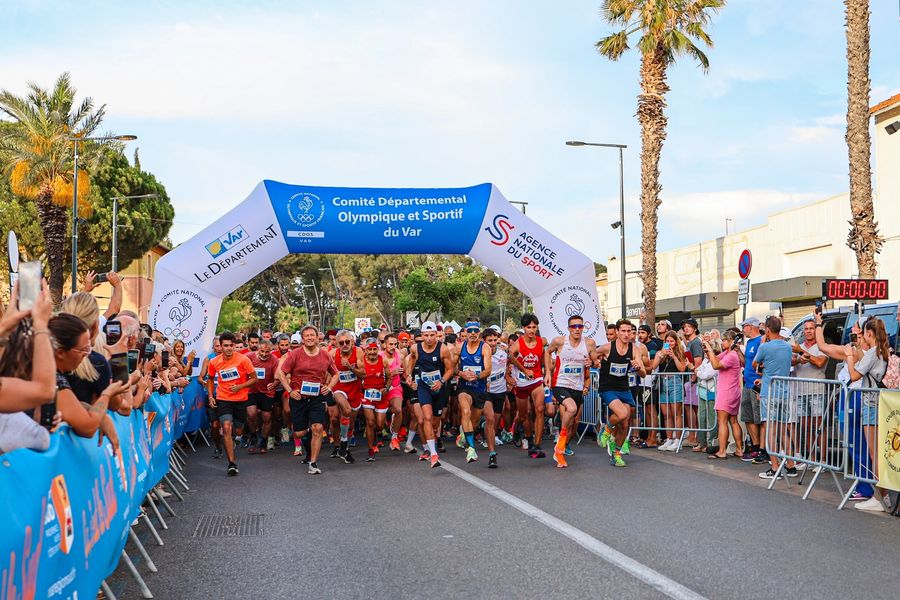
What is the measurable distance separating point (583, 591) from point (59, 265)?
35.8 metres

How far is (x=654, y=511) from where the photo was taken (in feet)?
28.2

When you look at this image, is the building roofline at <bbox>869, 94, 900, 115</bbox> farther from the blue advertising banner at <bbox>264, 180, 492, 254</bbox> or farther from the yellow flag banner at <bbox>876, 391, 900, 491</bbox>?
the yellow flag banner at <bbox>876, 391, 900, 491</bbox>

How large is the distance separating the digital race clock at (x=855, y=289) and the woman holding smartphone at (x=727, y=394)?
148 centimetres

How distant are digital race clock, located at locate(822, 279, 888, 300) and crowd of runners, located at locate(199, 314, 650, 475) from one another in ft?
8.19

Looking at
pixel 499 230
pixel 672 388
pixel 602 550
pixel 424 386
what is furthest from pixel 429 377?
pixel 602 550

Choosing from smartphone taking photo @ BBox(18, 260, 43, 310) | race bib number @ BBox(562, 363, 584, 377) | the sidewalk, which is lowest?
the sidewalk

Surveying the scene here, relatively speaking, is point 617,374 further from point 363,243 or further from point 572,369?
point 363,243

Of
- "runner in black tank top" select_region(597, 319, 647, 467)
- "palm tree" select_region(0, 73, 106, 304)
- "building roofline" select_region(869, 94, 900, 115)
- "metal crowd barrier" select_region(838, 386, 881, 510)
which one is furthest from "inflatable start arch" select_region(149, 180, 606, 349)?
"palm tree" select_region(0, 73, 106, 304)

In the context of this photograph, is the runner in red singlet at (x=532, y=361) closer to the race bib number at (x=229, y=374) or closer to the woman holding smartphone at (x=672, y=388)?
the woman holding smartphone at (x=672, y=388)

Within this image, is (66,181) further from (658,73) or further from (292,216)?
(292,216)

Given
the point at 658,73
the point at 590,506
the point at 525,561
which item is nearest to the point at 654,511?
the point at 590,506

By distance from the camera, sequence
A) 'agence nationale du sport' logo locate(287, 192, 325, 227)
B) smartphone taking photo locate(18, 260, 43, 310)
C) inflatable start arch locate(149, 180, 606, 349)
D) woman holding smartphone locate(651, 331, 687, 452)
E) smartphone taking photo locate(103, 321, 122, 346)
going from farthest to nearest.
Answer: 'agence nationale du sport' logo locate(287, 192, 325, 227)
inflatable start arch locate(149, 180, 606, 349)
woman holding smartphone locate(651, 331, 687, 452)
smartphone taking photo locate(103, 321, 122, 346)
smartphone taking photo locate(18, 260, 43, 310)

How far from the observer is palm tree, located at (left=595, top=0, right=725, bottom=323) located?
993 inches

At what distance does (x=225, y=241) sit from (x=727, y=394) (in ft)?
25.2
